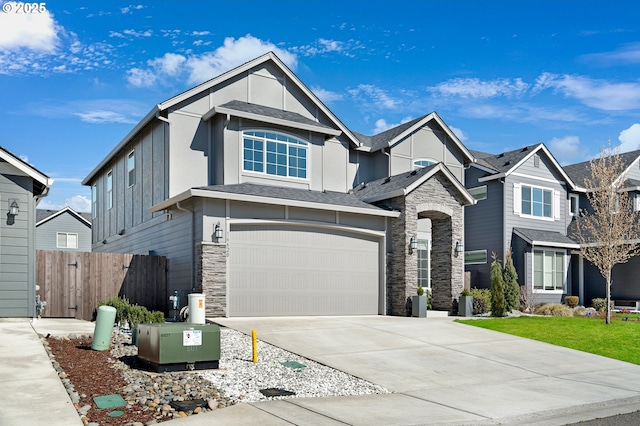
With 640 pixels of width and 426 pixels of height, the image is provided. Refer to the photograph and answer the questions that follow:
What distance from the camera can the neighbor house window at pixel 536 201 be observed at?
3038 centimetres

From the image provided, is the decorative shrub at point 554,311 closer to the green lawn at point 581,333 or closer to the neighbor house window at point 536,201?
the green lawn at point 581,333

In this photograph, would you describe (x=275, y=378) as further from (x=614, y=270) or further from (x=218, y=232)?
(x=614, y=270)

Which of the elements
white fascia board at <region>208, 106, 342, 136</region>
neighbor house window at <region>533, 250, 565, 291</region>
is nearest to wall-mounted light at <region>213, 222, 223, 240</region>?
white fascia board at <region>208, 106, 342, 136</region>

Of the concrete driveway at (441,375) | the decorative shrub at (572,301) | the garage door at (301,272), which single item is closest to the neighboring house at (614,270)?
the decorative shrub at (572,301)

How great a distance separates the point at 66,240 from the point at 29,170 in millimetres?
31605

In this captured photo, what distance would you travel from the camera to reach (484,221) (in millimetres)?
30359

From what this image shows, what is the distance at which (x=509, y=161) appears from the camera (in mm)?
30266

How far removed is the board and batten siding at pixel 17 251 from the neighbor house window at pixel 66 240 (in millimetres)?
30926

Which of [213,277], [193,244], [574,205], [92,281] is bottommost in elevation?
[92,281]

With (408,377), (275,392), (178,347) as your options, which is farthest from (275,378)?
(408,377)

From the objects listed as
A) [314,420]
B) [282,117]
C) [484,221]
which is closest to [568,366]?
[314,420]

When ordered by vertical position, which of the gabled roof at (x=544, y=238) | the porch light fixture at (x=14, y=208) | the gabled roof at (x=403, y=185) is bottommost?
the gabled roof at (x=544, y=238)

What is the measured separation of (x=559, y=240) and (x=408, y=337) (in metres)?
17.6

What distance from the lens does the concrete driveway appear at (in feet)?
28.6
